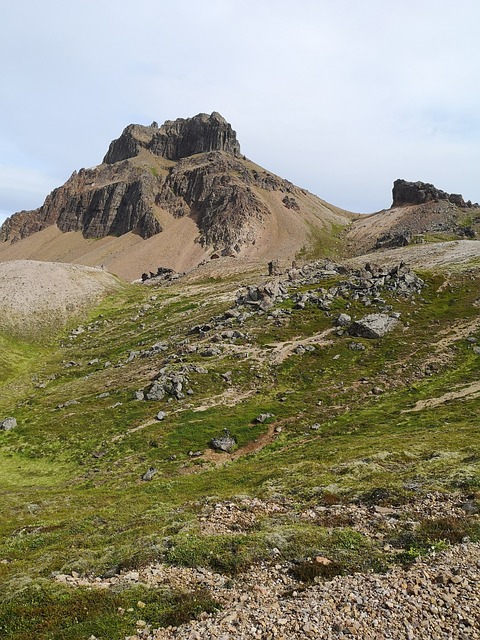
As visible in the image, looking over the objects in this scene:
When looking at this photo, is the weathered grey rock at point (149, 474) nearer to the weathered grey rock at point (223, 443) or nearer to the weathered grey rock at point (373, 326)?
the weathered grey rock at point (223, 443)

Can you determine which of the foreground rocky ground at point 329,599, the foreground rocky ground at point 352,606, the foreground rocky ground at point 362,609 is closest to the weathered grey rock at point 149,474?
the foreground rocky ground at point 329,599

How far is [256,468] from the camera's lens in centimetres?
3672

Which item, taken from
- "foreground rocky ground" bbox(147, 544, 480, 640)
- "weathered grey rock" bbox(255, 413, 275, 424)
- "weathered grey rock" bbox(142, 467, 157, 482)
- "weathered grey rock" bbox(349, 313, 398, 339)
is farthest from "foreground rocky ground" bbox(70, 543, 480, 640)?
"weathered grey rock" bbox(349, 313, 398, 339)

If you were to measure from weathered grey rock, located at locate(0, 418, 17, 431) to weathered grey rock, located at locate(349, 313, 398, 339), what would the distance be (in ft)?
176

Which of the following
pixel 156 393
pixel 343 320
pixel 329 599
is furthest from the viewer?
pixel 343 320

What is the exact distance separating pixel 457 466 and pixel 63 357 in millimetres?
76526

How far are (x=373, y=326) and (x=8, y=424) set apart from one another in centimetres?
5754

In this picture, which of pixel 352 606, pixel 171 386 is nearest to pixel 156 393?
pixel 171 386

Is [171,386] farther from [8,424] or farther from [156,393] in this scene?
[8,424]

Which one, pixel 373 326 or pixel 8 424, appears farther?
pixel 373 326

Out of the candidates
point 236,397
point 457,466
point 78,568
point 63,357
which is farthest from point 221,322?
point 78,568

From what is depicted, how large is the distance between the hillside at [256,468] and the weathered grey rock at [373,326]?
374mm

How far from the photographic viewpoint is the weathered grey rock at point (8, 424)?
166 feet

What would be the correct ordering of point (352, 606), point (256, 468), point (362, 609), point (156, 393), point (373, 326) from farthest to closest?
point (373, 326), point (156, 393), point (256, 468), point (352, 606), point (362, 609)
